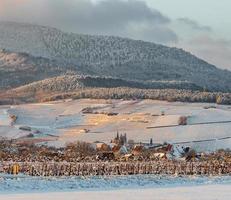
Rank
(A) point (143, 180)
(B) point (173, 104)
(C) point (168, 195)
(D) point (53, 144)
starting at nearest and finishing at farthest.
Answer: (C) point (168, 195) < (A) point (143, 180) < (D) point (53, 144) < (B) point (173, 104)

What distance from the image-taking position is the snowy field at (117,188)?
46003 millimetres

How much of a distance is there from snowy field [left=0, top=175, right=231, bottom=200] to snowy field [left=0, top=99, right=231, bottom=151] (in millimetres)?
70280

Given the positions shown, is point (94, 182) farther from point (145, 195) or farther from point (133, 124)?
point (133, 124)

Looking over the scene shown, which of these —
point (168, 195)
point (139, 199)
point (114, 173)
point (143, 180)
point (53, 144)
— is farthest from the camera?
point (53, 144)

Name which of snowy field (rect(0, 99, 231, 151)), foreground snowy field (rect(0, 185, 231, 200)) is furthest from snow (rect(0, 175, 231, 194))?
snowy field (rect(0, 99, 231, 151))

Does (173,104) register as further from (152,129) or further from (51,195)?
(51,195)

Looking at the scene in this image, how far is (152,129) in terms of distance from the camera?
15112 cm

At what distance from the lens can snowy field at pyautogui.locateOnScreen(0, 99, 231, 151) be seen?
141 metres

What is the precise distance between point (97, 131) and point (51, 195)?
109315mm

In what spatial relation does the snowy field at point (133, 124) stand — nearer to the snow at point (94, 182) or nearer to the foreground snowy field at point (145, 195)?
the snow at point (94, 182)

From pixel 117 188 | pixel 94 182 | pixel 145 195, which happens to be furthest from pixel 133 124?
pixel 145 195

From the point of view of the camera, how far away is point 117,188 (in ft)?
173

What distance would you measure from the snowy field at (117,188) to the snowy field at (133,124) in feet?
231

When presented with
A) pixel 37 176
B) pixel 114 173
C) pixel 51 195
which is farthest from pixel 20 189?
pixel 114 173
